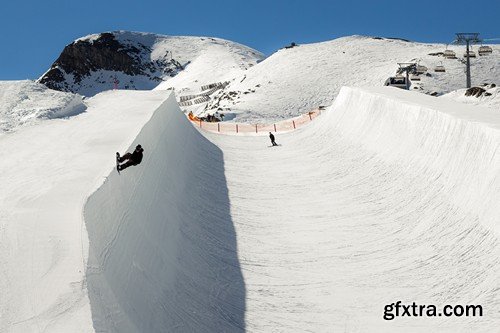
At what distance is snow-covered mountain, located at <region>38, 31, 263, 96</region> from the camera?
546 feet

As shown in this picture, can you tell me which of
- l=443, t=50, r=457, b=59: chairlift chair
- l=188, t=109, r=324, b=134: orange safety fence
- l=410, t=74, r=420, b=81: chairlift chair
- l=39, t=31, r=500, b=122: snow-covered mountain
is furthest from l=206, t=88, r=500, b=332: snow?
l=443, t=50, r=457, b=59: chairlift chair

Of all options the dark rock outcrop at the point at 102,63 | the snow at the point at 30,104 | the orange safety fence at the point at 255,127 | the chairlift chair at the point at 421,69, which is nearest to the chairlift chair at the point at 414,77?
the chairlift chair at the point at 421,69

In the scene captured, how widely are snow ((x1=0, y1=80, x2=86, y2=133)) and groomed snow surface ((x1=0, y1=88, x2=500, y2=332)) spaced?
2.56 metres

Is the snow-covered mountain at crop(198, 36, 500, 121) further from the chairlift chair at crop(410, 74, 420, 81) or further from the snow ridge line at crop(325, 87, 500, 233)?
the snow ridge line at crop(325, 87, 500, 233)

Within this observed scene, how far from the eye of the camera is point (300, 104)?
63562mm

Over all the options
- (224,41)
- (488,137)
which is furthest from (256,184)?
(224,41)

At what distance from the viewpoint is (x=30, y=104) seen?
96.5 feet

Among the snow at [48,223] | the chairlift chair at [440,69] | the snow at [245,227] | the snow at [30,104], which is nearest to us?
the snow at [48,223]

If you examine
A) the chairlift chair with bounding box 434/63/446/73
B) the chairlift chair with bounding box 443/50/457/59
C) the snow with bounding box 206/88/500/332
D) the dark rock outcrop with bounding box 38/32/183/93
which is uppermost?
the dark rock outcrop with bounding box 38/32/183/93

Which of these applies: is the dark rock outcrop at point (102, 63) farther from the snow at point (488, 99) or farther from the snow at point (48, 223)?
the snow at point (48, 223)

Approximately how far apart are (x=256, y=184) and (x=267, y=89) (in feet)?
156

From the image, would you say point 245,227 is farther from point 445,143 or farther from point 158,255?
point 445,143

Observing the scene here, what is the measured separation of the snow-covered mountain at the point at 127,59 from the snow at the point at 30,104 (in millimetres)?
123211

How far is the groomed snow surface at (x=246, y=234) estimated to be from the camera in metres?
9.55
